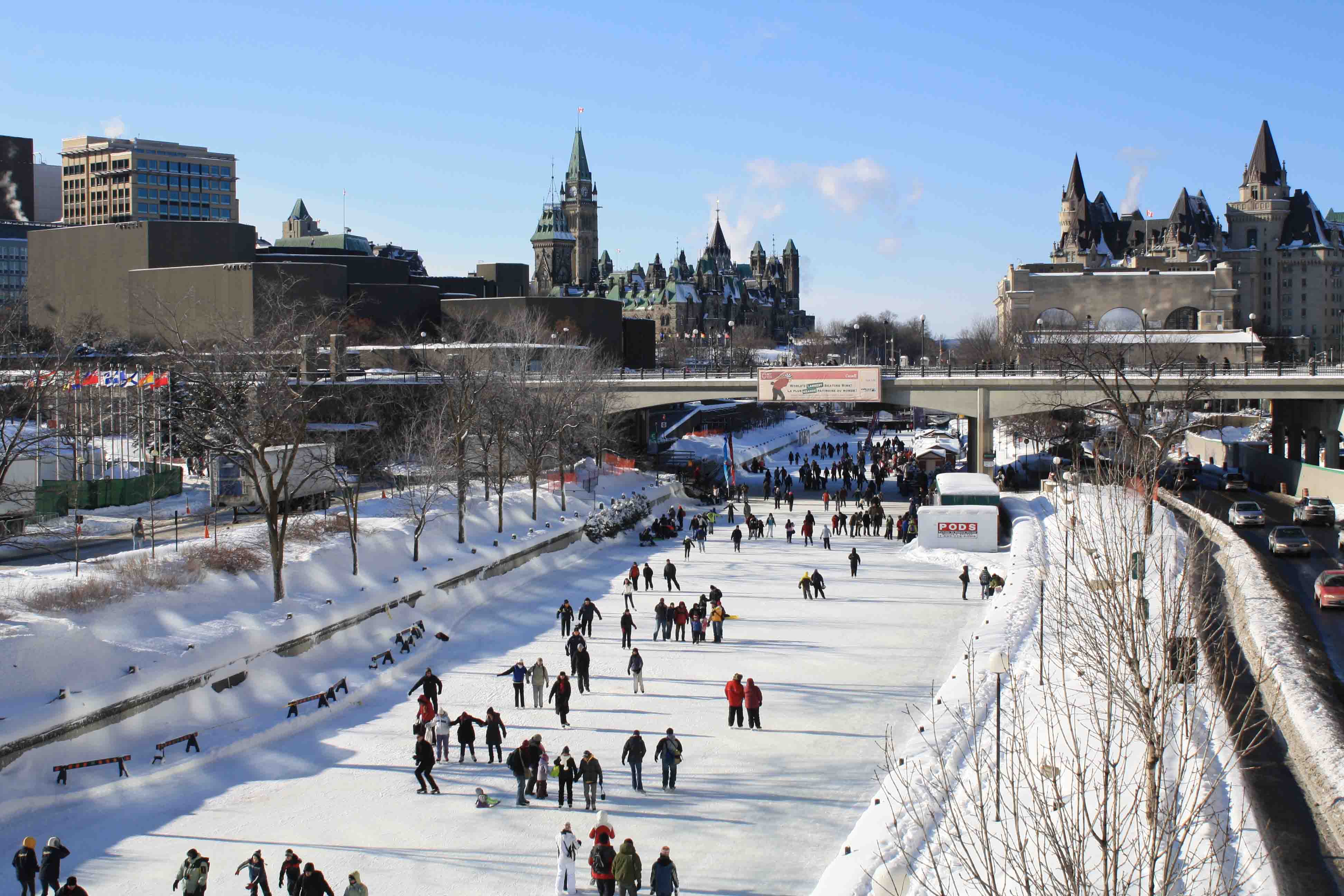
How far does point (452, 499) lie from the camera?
133 ft

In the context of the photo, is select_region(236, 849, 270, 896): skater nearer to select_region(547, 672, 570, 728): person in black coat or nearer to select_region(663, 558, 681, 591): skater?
select_region(547, 672, 570, 728): person in black coat

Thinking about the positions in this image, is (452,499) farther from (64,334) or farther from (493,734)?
(64,334)

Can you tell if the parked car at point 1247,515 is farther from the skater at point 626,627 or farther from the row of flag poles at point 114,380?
the row of flag poles at point 114,380

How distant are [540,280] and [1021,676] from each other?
17385cm

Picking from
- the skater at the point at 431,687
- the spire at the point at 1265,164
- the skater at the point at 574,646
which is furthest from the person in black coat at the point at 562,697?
the spire at the point at 1265,164

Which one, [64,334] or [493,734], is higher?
[64,334]

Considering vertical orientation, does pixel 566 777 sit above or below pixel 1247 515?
below

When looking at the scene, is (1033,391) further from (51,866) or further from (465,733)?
(51,866)

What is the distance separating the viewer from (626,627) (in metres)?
24.8

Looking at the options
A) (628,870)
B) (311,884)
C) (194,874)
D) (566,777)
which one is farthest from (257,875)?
(566,777)

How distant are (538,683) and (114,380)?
2496cm

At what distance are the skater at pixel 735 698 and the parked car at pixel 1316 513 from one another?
2440 centimetres

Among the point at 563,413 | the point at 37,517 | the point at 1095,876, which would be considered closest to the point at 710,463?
the point at 563,413

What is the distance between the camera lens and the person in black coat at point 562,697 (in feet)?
63.9
